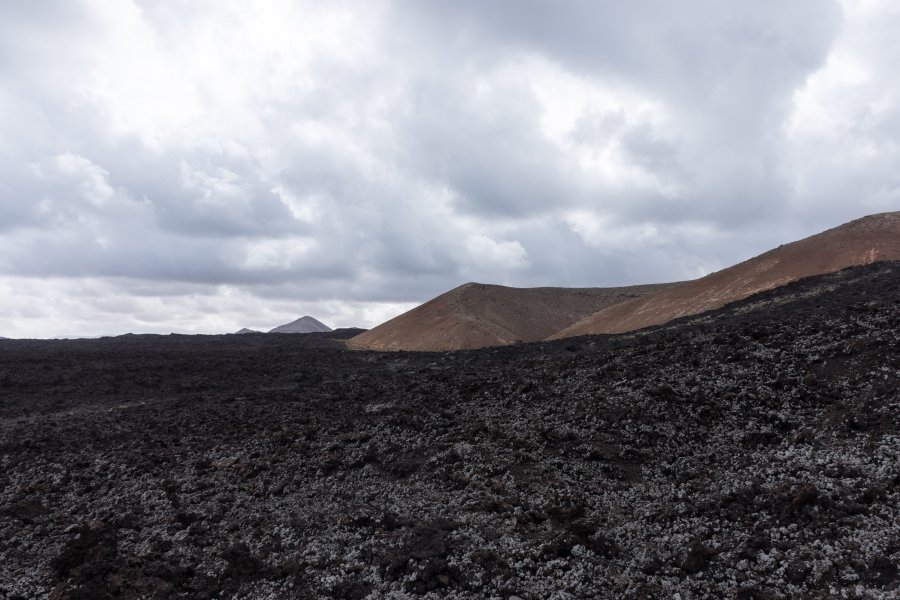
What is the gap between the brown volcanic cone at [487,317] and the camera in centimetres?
4753

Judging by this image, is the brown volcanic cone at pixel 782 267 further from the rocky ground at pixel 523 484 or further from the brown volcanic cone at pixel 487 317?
the brown volcanic cone at pixel 487 317

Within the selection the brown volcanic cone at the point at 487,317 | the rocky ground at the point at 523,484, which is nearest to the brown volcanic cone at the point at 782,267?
the rocky ground at the point at 523,484

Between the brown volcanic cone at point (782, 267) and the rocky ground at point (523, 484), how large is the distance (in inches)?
428

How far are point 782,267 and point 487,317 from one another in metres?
26.1

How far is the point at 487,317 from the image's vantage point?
53.2m

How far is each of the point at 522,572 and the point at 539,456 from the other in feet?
13.6

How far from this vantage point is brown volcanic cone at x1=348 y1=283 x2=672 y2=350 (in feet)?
156

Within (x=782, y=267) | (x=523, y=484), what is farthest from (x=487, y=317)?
(x=523, y=484)

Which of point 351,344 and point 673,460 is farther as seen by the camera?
point 351,344

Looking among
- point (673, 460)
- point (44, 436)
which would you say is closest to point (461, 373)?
point (673, 460)

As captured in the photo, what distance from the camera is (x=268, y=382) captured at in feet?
92.8

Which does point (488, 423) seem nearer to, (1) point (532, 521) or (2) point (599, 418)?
(2) point (599, 418)

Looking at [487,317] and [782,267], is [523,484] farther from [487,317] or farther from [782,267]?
[487,317]

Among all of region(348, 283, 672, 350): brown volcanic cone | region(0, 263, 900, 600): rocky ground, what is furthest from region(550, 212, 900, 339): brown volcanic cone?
region(348, 283, 672, 350): brown volcanic cone
